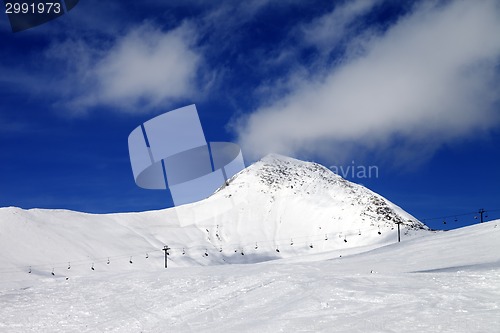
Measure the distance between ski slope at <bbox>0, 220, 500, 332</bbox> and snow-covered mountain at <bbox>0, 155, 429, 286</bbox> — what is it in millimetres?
46225

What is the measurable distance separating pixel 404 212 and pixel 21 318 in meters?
159

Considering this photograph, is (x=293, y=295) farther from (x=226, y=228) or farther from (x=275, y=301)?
(x=226, y=228)

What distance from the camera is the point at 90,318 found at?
16766mm

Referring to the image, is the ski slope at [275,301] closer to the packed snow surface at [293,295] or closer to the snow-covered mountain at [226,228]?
the packed snow surface at [293,295]

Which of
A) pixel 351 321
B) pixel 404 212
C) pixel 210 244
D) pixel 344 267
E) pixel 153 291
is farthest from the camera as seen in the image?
pixel 404 212

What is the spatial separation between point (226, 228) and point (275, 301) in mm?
119401

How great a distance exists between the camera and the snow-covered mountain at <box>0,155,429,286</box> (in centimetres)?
9162

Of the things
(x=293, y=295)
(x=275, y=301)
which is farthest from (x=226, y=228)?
(x=275, y=301)

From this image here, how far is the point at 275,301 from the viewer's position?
16.5m

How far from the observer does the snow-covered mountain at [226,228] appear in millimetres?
91625

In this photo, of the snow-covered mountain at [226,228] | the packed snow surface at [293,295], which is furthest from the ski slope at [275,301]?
the snow-covered mountain at [226,228]

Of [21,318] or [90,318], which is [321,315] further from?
[21,318]

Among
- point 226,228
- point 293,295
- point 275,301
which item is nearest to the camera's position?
point 275,301

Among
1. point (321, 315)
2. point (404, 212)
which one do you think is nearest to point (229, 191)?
point (404, 212)
